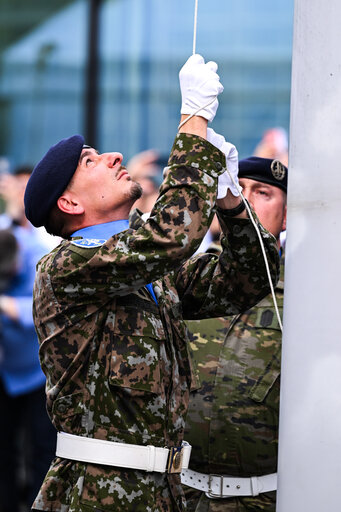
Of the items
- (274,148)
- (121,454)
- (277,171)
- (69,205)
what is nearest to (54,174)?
(69,205)

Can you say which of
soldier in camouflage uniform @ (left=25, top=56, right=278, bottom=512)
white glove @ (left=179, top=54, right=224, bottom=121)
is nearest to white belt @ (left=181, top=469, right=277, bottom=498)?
soldier in camouflage uniform @ (left=25, top=56, right=278, bottom=512)

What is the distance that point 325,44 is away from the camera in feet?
7.52

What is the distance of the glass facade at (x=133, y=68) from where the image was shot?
32.9ft

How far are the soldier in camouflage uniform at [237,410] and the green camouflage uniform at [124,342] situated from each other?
2.30ft

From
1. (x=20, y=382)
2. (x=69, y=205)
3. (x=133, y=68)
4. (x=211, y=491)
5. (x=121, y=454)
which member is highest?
(x=133, y=68)

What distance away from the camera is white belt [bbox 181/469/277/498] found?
11.3ft

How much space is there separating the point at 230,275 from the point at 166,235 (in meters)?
0.48

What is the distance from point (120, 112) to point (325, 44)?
8683mm

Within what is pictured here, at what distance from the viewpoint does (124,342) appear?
2682mm

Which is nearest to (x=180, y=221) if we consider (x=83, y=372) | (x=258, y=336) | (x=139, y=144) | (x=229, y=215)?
(x=229, y=215)

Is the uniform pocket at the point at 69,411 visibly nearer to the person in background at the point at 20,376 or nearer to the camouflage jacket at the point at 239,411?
the camouflage jacket at the point at 239,411

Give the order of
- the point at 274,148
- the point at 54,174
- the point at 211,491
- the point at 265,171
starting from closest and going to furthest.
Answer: the point at 54,174 < the point at 211,491 < the point at 265,171 < the point at 274,148

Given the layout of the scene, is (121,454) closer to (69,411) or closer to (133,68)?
(69,411)

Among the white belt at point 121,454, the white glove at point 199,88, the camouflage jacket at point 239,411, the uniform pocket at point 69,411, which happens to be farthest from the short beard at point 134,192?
the camouflage jacket at point 239,411
